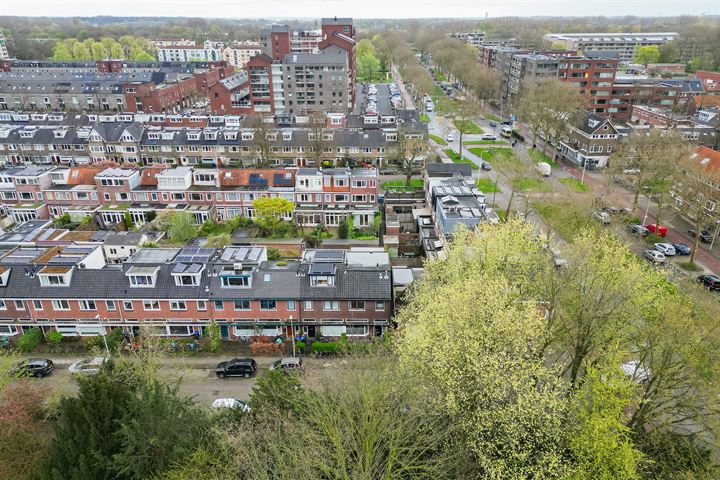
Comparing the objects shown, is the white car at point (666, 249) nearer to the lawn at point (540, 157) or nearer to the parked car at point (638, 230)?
the parked car at point (638, 230)

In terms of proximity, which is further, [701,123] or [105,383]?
[701,123]

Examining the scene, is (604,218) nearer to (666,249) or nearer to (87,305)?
(666,249)

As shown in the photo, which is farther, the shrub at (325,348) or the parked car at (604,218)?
the parked car at (604,218)

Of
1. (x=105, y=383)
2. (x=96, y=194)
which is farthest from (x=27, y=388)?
(x=96, y=194)

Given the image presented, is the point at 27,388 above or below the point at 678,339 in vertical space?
below

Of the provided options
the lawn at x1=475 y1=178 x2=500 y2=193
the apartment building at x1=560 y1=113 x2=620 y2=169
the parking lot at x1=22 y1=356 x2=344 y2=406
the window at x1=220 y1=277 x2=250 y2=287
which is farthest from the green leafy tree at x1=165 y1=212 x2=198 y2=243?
the apartment building at x1=560 y1=113 x2=620 y2=169

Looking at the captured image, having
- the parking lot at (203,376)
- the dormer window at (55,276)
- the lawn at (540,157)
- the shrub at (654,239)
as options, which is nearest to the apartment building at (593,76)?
the lawn at (540,157)

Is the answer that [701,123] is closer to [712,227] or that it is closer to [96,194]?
[712,227]

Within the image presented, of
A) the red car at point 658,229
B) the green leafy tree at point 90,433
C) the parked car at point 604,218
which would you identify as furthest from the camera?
the parked car at point 604,218
